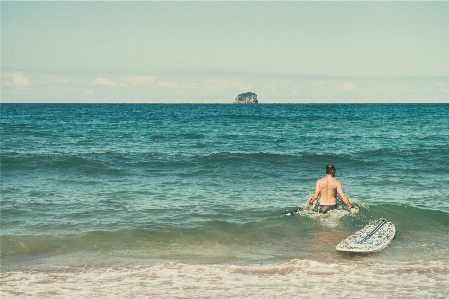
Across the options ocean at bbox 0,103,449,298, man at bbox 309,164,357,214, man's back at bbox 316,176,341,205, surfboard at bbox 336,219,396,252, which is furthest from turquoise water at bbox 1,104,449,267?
man's back at bbox 316,176,341,205

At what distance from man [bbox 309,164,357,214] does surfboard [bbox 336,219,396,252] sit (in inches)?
46.9

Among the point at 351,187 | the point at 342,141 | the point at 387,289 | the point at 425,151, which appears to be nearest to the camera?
the point at 387,289

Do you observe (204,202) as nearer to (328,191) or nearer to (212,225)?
(212,225)

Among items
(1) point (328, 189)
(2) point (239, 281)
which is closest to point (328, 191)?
(1) point (328, 189)

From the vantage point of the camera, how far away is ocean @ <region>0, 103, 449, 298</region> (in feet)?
25.1

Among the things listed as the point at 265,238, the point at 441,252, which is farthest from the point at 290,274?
the point at 441,252

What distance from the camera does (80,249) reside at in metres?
9.98

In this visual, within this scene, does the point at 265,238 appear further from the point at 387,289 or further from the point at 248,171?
the point at 248,171

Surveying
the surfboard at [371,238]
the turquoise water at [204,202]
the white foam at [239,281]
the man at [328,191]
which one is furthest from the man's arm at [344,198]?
the white foam at [239,281]

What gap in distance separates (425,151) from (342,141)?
6.49 meters

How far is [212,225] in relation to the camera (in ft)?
38.2

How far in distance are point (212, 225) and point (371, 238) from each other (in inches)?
141

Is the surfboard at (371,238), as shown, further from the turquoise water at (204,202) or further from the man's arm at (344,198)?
the man's arm at (344,198)

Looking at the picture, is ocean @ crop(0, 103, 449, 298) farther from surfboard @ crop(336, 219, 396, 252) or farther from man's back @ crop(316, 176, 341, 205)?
man's back @ crop(316, 176, 341, 205)
